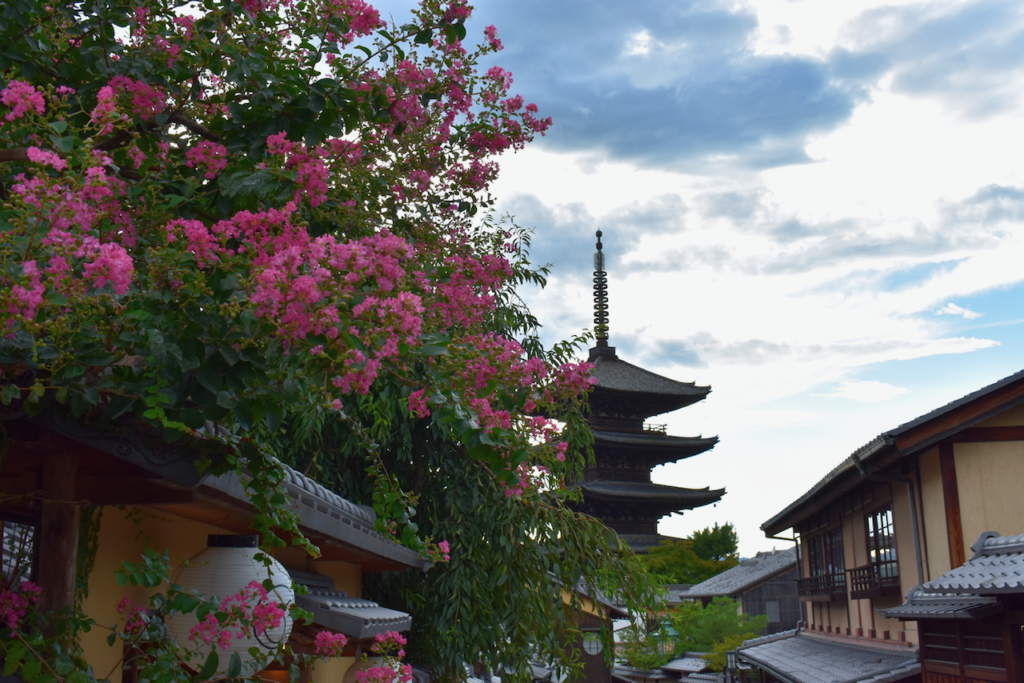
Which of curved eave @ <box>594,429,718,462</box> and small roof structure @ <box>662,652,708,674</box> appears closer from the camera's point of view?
curved eave @ <box>594,429,718,462</box>

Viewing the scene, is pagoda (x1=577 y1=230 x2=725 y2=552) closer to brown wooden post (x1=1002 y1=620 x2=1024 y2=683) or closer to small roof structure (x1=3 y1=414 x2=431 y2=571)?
brown wooden post (x1=1002 y1=620 x2=1024 y2=683)

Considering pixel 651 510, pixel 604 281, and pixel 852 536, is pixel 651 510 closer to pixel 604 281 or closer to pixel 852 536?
pixel 604 281

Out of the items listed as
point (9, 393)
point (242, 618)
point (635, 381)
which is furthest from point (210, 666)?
point (635, 381)

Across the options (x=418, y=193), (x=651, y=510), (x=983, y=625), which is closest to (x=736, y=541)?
(x=651, y=510)

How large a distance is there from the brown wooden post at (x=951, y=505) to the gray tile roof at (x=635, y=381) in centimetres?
2041

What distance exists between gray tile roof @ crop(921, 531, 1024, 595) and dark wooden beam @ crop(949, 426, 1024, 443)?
7.09 feet

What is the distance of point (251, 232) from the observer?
282cm

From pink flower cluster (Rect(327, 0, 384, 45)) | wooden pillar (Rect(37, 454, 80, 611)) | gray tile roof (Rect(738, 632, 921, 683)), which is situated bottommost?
gray tile roof (Rect(738, 632, 921, 683))

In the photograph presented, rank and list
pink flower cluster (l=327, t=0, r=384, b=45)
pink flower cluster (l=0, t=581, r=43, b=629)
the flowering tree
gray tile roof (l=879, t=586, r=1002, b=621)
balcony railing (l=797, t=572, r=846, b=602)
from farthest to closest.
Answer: balcony railing (l=797, t=572, r=846, b=602) < gray tile roof (l=879, t=586, r=1002, b=621) < pink flower cluster (l=327, t=0, r=384, b=45) < pink flower cluster (l=0, t=581, r=43, b=629) < the flowering tree

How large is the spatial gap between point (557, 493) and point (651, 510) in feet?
89.4

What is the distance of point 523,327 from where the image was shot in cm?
1011

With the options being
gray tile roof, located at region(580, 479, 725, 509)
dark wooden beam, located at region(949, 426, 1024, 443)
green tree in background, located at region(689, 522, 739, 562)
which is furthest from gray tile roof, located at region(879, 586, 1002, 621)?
green tree in background, located at region(689, 522, 739, 562)

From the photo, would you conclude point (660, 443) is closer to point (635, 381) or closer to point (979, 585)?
point (635, 381)

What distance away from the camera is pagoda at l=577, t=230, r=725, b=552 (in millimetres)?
32781
